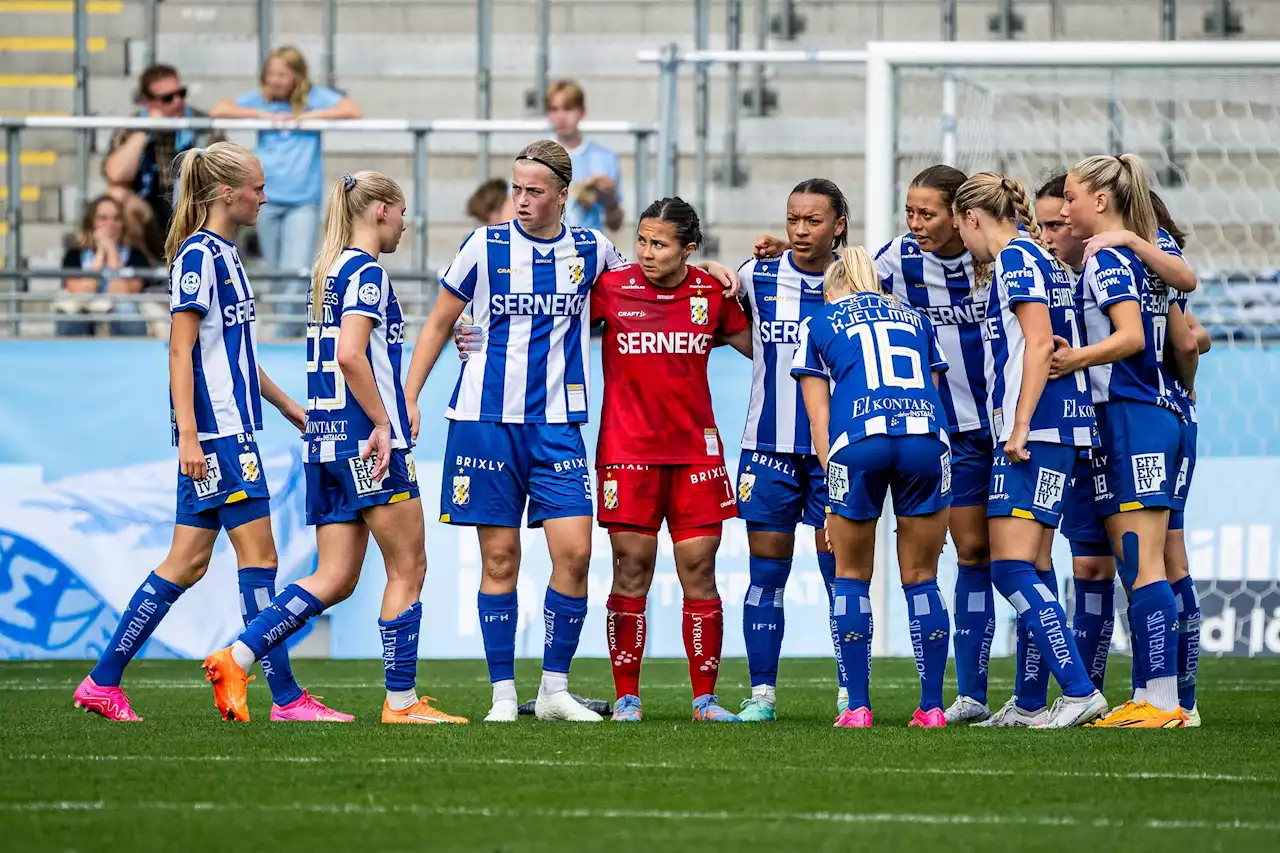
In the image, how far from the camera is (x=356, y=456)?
621 cm

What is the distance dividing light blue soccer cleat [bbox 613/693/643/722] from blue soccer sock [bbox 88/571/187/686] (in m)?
1.65

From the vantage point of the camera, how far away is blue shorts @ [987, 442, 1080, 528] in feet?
20.5

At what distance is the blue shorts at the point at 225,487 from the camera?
6.27 metres

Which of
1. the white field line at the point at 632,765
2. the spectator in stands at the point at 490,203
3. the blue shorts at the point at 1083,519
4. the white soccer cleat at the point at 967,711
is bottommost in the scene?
the white soccer cleat at the point at 967,711

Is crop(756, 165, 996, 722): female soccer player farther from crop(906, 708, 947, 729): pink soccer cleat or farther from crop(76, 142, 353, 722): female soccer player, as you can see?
crop(76, 142, 353, 722): female soccer player

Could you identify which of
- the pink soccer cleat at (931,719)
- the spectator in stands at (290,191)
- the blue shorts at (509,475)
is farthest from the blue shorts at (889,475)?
the spectator in stands at (290,191)

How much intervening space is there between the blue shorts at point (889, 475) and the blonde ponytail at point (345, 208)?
1847 mm

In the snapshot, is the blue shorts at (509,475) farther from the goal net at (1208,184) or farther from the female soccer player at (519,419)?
the goal net at (1208,184)

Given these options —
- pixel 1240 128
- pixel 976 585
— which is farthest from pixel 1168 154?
pixel 976 585

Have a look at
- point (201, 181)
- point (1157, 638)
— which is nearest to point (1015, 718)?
point (1157, 638)

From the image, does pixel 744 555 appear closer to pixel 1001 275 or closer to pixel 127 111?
pixel 1001 275

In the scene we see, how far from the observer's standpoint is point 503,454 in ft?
21.4

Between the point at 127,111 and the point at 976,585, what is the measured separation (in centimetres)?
1033

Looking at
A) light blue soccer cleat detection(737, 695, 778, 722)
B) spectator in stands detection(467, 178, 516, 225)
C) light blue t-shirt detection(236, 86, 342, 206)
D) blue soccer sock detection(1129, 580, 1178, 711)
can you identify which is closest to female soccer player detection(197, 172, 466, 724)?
light blue soccer cleat detection(737, 695, 778, 722)
